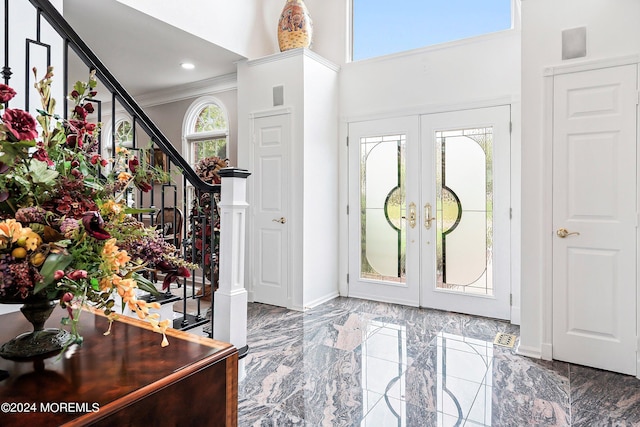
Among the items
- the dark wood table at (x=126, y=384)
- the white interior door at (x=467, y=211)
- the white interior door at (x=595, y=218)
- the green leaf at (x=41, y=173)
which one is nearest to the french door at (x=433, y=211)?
the white interior door at (x=467, y=211)

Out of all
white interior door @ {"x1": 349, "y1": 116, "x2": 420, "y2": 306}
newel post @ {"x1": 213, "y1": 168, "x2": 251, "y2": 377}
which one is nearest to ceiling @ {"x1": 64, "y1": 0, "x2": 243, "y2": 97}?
white interior door @ {"x1": 349, "y1": 116, "x2": 420, "y2": 306}

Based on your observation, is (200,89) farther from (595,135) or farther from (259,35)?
(595,135)

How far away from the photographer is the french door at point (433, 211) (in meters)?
3.92

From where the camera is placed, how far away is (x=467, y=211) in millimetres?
4070

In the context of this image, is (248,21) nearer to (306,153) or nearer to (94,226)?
(306,153)

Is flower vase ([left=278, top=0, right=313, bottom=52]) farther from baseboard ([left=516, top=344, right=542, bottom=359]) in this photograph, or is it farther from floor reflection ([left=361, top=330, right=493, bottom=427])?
baseboard ([left=516, top=344, right=542, bottom=359])

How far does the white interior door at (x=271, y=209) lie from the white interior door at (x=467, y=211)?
151 cm

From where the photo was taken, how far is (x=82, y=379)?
83 centimetres

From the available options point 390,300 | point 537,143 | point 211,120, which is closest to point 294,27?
point 211,120

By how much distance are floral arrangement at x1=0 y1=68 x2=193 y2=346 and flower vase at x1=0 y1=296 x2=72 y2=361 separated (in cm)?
5

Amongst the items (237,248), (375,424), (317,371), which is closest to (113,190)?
(237,248)

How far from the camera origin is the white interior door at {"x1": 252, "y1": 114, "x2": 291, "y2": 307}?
4.40 metres

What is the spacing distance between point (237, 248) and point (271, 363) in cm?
104

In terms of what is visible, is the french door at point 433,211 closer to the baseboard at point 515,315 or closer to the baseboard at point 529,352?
the baseboard at point 515,315
